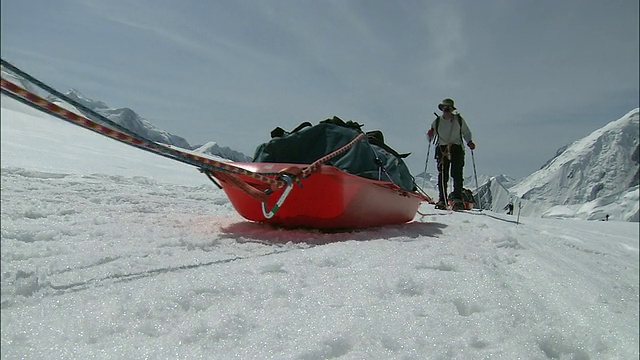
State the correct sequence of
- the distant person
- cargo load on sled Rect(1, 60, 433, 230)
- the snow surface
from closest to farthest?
the snow surface < cargo load on sled Rect(1, 60, 433, 230) < the distant person

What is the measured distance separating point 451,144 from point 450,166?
0.27 metres

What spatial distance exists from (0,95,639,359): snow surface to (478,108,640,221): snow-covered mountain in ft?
0.55

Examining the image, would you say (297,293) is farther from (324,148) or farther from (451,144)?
(451,144)

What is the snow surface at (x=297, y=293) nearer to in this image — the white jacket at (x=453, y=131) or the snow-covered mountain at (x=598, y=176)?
the snow-covered mountain at (x=598, y=176)

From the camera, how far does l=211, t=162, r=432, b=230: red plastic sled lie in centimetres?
208

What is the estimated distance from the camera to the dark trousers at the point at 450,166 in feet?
15.7

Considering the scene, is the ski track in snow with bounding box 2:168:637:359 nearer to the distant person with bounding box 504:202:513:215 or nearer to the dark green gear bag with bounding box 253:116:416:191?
the dark green gear bag with bounding box 253:116:416:191

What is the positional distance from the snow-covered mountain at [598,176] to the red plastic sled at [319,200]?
918 mm

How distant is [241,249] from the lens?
1.69 metres

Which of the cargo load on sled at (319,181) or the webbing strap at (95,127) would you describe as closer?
the webbing strap at (95,127)

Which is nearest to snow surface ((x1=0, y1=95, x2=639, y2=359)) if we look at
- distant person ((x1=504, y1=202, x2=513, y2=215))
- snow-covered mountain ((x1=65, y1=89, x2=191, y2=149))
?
snow-covered mountain ((x1=65, y1=89, x2=191, y2=149))

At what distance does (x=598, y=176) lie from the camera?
1.60 metres

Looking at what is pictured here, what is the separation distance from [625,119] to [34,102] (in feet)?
4.92

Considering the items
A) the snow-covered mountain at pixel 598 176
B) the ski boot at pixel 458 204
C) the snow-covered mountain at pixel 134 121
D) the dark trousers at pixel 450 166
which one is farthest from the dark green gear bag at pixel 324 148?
the dark trousers at pixel 450 166
